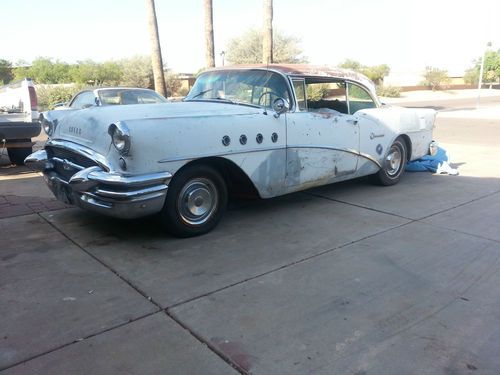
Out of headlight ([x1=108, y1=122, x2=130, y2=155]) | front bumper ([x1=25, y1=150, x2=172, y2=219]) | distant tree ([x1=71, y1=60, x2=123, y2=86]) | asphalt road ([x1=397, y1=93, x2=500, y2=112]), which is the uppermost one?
distant tree ([x1=71, y1=60, x2=123, y2=86])

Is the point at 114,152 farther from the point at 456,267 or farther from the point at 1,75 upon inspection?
the point at 1,75

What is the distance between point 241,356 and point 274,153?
2674 mm

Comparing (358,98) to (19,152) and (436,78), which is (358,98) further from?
(436,78)

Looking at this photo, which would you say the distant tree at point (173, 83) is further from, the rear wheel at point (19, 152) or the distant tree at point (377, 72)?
the rear wheel at point (19, 152)

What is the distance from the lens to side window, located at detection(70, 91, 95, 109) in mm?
11009

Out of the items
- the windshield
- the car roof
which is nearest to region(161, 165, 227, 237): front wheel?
the windshield

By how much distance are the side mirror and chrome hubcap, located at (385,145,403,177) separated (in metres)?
2.43

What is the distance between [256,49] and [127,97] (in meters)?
26.6

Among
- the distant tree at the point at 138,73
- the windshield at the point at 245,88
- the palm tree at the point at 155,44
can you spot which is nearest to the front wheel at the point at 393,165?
the windshield at the point at 245,88

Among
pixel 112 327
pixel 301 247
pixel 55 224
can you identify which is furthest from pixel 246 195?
pixel 112 327

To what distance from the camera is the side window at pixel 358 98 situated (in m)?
6.20

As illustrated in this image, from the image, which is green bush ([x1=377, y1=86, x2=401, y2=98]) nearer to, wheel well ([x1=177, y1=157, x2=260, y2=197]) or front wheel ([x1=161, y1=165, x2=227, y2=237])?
wheel well ([x1=177, y1=157, x2=260, y2=197])

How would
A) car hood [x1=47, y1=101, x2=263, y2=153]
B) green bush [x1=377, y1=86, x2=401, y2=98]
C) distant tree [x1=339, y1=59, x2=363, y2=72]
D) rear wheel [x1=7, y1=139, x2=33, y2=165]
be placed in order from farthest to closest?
distant tree [x1=339, y1=59, x2=363, y2=72], green bush [x1=377, y1=86, x2=401, y2=98], rear wheel [x1=7, y1=139, x2=33, y2=165], car hood [x1=47, y1=101, x2=263, y2=153]

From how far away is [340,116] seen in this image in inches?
228
